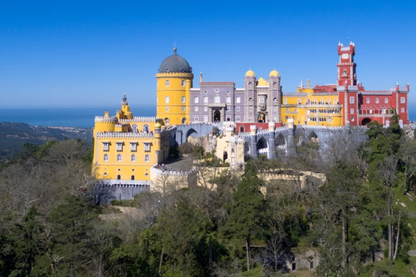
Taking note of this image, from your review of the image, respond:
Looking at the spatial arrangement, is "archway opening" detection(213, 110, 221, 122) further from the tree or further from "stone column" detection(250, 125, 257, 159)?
the tree

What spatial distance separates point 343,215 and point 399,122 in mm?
24850

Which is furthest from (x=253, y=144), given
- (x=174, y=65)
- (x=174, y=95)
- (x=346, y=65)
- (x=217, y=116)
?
(x=346, y=65)

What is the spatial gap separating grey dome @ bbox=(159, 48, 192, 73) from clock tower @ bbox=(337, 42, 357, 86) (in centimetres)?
1999

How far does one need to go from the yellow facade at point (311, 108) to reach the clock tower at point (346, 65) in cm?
431

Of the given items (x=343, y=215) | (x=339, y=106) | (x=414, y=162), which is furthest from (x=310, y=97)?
(x=343, y=215)

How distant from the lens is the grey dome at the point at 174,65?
190 ft

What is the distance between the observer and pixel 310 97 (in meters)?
57.3

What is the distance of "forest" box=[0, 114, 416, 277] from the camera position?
26.2m

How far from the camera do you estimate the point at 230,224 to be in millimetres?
30266

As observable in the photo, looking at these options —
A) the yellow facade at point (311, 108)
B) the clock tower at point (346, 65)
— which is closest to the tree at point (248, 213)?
the yellow facade at point (311, 108)

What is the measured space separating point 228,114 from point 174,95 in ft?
24.5

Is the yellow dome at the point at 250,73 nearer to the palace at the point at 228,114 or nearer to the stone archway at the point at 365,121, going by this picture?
the palace at the point at 228,114

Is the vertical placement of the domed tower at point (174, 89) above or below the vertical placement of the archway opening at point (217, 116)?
above

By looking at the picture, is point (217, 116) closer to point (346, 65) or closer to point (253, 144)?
point (253, 144)
